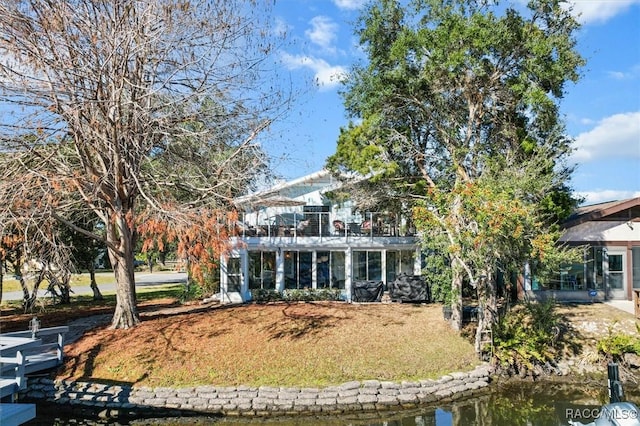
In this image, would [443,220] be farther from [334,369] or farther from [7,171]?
[7,171]

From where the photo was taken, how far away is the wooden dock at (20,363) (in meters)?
6.04

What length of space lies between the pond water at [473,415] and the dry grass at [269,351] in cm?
122

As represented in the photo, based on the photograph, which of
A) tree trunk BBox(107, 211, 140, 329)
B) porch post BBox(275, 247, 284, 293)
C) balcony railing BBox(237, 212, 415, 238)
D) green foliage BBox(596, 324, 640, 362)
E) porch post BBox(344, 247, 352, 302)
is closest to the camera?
green foliage BBox(596, 324, 640, 362)

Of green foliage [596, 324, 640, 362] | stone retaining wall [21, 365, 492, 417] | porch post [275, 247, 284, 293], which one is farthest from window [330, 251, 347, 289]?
green foliage [596, 324, 640, 362]

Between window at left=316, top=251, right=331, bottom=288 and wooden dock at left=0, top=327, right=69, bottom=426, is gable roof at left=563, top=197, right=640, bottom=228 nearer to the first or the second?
window at left=316, top=251, right=331, bottom=288

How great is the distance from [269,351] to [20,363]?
5.77 metres

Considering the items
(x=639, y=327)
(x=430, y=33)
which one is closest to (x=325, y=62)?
(x=430, y=33)

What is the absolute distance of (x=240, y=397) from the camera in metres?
10.8

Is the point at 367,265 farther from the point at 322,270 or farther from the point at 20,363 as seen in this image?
the point at 20,363

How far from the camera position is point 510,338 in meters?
13.8

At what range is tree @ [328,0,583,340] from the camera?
1430 centimetres

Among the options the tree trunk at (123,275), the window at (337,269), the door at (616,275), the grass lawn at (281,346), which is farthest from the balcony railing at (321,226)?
the door at (616,275)

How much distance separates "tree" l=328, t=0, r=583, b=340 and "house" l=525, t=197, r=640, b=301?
3757 millimetres

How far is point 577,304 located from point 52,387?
1814cm
